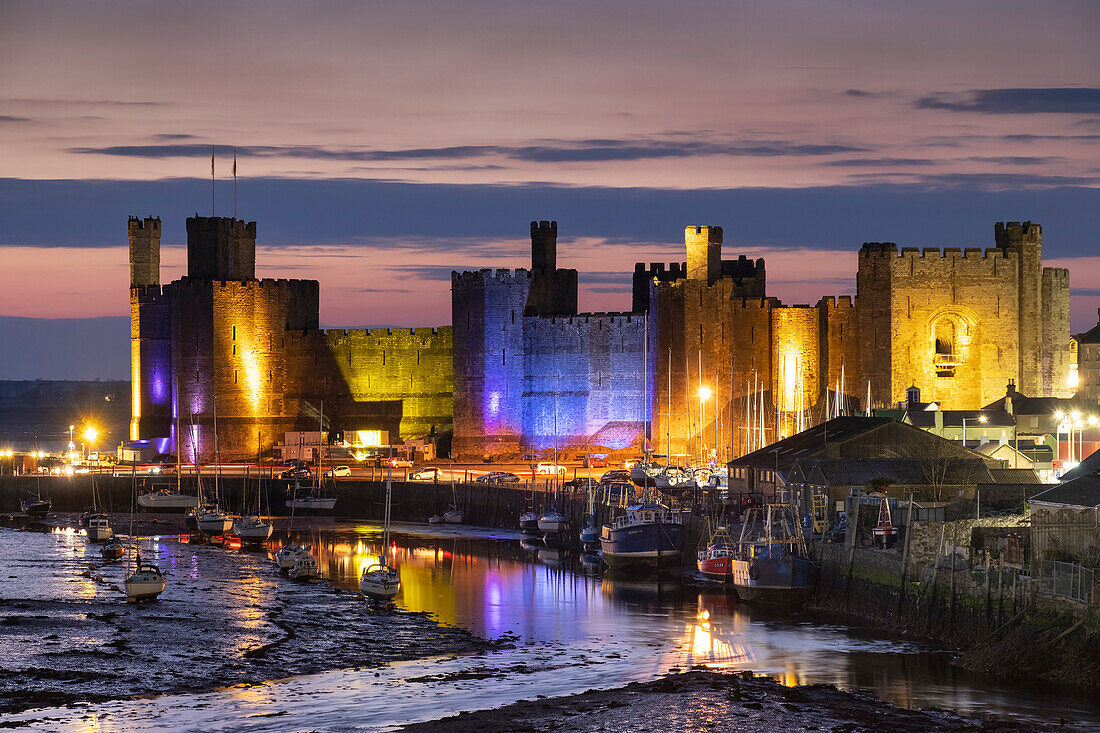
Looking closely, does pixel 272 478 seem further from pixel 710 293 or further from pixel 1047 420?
pixel 1047 420

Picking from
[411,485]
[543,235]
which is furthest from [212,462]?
[543,235]

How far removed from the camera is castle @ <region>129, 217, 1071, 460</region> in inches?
2391

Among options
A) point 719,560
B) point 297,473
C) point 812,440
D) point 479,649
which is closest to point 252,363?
point 297,473

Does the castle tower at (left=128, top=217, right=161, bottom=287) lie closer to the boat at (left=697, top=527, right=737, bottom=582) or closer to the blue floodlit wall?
the blue floodlit wall

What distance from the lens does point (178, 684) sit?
30.9 metres

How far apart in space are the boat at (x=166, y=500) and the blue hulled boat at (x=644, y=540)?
83.5 feet

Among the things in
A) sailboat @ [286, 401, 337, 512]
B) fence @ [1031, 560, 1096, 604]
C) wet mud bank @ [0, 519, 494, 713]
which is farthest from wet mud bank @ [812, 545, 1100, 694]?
sailboat @ [286, 401, 337, 512]

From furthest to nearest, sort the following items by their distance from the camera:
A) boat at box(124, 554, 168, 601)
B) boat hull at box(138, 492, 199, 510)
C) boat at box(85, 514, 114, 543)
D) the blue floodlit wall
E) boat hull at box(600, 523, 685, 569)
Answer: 1. the blue floodlit wall
2. boat hull at box(138, 492, 199, 510)
3. boat at box(85, 514, 114, 543)
4. boat hull at box(600, 523, 685, 569)
5. boat at box(124, 554, 168, 601)

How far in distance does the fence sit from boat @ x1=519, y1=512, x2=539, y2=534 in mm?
27545

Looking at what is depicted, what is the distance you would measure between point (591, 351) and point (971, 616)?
39477 mm

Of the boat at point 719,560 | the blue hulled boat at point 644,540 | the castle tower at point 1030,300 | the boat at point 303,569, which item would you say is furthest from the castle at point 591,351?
the boat at point 303,569

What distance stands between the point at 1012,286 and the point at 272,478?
29.5m

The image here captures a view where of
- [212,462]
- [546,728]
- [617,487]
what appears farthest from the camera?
[212,462]

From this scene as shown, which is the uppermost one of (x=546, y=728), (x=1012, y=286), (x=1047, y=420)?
(x=1012, y=286)
